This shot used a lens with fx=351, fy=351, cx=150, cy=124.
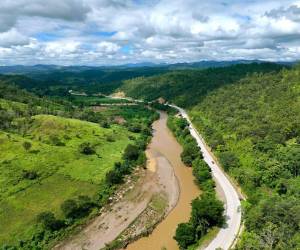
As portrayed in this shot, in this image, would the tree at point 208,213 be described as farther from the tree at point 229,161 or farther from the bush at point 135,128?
the bush at point 135,128

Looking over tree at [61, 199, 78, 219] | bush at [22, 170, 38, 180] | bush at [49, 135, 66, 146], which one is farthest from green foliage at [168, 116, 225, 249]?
bush at [49, 135, 66, 146]

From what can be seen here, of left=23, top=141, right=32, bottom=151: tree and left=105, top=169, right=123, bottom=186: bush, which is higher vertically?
left=23, top=141, right=32, bottom=151: tree

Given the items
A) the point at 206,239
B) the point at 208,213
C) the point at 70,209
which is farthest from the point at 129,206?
the point at 206,239

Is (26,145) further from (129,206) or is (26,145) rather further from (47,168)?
(129,206)

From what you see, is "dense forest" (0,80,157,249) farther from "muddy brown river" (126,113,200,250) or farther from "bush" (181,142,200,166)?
"bush" (181,142,200,166)

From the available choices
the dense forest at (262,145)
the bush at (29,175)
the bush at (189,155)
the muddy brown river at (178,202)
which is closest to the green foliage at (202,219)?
the muddy brown river at (178,202)

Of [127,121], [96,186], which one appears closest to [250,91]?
[127,121]

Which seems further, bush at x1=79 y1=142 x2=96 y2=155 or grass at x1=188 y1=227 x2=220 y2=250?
bush at x1=79 y1=142 x2=96 y2=155
